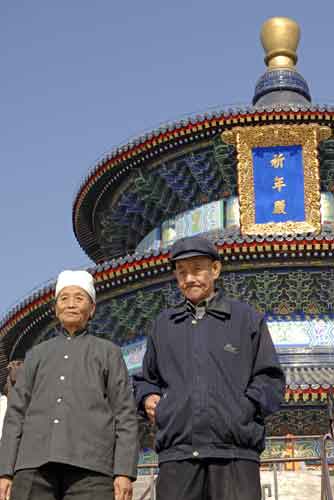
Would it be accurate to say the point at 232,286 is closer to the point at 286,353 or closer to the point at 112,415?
the point at 286,353

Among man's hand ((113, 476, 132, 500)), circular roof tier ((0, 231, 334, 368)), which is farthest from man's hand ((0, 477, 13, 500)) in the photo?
circular roof tier ((0, 231, 334, 368))

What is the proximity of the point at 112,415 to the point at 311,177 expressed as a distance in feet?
43.5

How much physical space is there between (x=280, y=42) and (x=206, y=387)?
1838cm

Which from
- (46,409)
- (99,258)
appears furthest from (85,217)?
(46,409)

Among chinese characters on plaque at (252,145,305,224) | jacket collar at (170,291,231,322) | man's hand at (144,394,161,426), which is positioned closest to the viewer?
man's hand at (144,394,161,426)

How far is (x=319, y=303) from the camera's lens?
1514cm

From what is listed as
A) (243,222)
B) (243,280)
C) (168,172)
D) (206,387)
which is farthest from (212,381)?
(168,172)

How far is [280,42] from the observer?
68.8 ft

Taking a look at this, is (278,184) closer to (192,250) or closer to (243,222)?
(243,222)

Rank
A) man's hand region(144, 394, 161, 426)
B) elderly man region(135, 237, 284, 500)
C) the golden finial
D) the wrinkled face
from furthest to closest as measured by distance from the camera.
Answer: the golden finial, the wrinkled face, man's hand region(144, 394, 161, 426), elderly man region(135, 237, 284, 500)

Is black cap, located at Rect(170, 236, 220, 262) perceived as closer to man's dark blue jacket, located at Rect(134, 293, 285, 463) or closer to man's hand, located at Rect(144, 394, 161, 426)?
man's dark blue jacket, located at Rect(134, 293, 285, 463)

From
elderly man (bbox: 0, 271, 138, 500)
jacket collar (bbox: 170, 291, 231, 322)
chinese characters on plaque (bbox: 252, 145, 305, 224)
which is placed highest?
chinese characters on plaque (bbox: 252, 145, 305, 224)

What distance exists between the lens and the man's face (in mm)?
3994

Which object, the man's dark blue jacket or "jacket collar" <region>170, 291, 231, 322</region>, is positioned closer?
the man's dark blue jacket
